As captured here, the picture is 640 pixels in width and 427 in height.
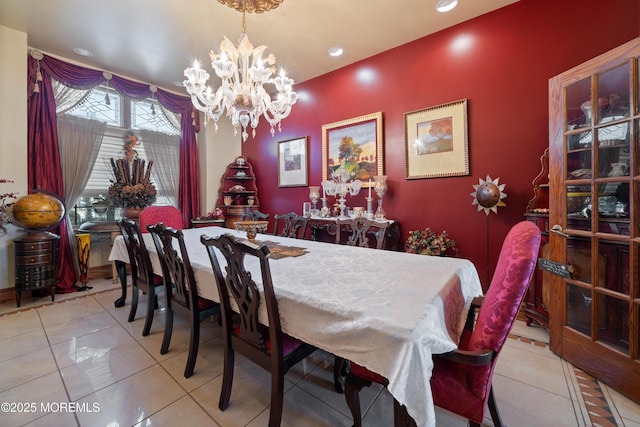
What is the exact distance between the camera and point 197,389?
1.58 meters

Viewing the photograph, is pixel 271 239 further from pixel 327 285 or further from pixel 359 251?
pixel 327 285

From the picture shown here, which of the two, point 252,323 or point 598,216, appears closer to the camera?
point 252,323

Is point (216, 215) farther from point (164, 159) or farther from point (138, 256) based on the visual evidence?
point (138, 256)

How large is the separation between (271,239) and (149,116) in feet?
11.7

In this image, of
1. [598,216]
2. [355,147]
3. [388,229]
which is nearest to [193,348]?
[388,229]

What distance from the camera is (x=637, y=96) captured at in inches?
58.5

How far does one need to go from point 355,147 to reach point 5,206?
424cm

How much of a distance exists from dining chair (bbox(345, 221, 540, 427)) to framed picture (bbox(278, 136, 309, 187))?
3.46 metres

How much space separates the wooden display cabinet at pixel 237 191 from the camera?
15.8 feet

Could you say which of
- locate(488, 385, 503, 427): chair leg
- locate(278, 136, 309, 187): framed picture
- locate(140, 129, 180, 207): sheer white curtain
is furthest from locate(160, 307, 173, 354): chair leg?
locate(140, 129, 180, 207): sheer white curtain

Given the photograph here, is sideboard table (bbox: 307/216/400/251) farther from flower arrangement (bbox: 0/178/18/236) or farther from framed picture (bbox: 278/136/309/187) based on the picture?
flower arrangement (bbox: 0/178/18/236)

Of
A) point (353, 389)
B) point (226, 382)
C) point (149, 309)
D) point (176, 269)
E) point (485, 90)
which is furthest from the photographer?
point (485, 90)

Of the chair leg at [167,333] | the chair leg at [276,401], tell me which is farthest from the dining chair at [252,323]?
the chair leg at [167,333]

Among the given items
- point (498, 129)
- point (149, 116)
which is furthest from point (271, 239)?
point (149, 116)
